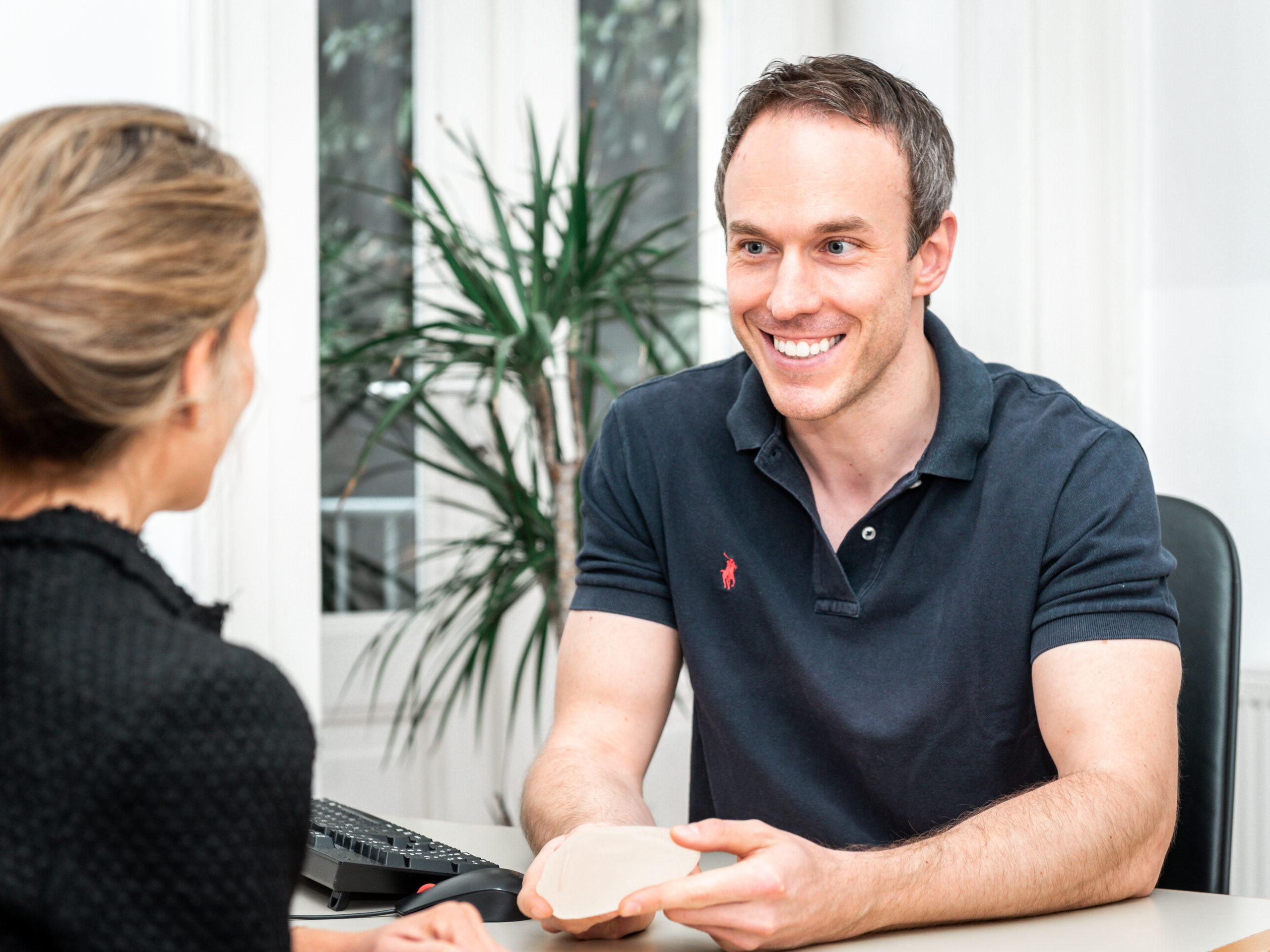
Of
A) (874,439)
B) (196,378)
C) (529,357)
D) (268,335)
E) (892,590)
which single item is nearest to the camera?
(196,378)

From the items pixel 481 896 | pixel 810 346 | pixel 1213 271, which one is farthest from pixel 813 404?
pixel 1213 271

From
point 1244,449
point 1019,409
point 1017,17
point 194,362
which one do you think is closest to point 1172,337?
point 1244,449

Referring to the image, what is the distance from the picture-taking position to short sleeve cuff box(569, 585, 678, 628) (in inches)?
58.6

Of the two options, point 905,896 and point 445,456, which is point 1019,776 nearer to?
point 905,896

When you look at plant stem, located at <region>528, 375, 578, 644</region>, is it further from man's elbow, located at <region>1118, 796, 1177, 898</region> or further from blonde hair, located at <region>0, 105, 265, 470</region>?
blonde hair, located at <region>0, 105, 265, 470</region>

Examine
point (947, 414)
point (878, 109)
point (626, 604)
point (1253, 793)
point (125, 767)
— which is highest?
point (878, 109)

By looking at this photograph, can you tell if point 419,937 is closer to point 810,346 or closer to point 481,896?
point 481,896

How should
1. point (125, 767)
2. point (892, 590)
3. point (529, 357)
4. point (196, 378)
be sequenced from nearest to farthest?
1. point (125, 767)
2. point (196, 378)
3. point (892, 590)
4. point (529, 357)

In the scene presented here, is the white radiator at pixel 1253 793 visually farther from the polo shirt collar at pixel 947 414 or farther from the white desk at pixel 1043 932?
the white desk at pixel 1043 932

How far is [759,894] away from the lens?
0.89 meters

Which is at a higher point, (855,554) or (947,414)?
A: (947,414)

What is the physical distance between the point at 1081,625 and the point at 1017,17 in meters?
1.72

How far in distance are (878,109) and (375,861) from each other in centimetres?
97

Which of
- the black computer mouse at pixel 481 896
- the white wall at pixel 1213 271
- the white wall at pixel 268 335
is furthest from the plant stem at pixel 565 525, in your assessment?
the black computer mouse at pixel 481 896
